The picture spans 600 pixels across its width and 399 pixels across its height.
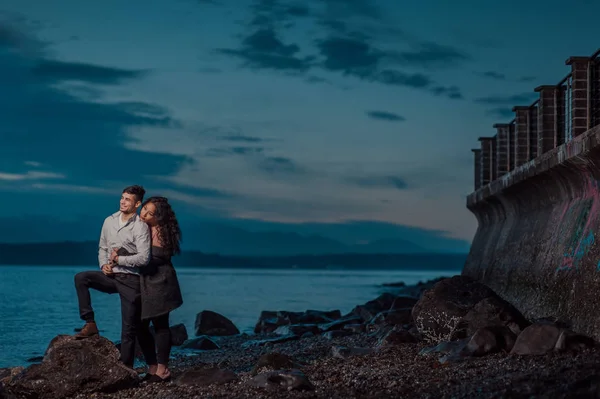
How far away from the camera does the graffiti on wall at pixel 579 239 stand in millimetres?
10359

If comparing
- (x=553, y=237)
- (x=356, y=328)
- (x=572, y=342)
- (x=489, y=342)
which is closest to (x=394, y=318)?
(x=356, y=328)

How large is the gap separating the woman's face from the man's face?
122mm

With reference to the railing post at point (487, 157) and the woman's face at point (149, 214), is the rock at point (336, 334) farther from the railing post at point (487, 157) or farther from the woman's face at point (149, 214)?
the woman's face at point (149, 214)

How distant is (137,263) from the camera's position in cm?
857

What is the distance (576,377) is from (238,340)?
46.7 feet

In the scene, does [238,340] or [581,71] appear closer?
[581,71]

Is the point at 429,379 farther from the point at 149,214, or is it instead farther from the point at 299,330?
the point at 299,330

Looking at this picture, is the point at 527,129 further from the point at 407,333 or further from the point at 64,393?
the point at 64,393

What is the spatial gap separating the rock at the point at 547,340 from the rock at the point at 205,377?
3.17 meters

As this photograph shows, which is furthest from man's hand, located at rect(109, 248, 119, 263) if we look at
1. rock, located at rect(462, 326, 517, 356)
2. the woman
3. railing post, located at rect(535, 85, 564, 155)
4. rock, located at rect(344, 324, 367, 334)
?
rock, located at rect(344, 324, 367, 334)

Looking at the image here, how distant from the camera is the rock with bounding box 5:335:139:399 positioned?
8.80 m

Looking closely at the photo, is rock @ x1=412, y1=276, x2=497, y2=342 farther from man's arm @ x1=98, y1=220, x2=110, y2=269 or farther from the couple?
man's arm @ x1=98, y1=220, x2=110, y2=269

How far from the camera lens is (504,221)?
1736 cm

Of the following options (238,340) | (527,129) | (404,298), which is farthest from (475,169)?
(238,340)
